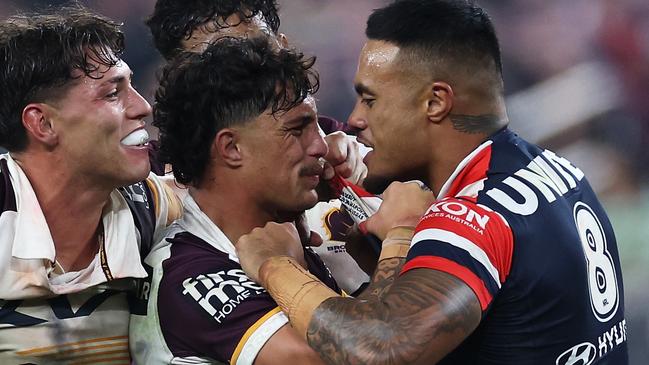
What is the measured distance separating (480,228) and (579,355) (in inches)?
16.2

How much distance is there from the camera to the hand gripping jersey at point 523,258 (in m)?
2.04

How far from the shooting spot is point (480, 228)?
6.73ft

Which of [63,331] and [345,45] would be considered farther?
[345,45]

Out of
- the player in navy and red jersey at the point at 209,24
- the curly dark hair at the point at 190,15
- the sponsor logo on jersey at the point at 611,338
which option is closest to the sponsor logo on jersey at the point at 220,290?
the sponsor logo on jersey at the point at 611,338

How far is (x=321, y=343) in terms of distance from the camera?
2070 millimetres

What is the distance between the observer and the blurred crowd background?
526 centimetres

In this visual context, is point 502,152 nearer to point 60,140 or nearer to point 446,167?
point 446,167

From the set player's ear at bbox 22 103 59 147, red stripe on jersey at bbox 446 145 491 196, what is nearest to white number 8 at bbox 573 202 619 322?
red stripe on jersey at bbox 446 145 491 196

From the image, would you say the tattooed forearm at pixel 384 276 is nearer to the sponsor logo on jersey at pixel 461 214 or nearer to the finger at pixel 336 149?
the sponsor logo on jersey at pixel 461 214

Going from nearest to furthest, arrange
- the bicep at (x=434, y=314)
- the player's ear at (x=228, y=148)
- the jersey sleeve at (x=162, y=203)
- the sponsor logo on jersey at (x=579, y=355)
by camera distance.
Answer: the bicep at (x=434, y=314)
the sponsor logo on jersey at (x=579, y=355)
the player's ear at (x=228, y=148)
the jersey sleeve at (x=162, y=203)

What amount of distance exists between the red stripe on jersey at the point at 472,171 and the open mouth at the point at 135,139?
0.96m

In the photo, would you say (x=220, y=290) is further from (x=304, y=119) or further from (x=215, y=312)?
(x=304, y=119)

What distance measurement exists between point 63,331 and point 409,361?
1.10 meters

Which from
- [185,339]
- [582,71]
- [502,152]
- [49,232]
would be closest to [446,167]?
[502,152]
